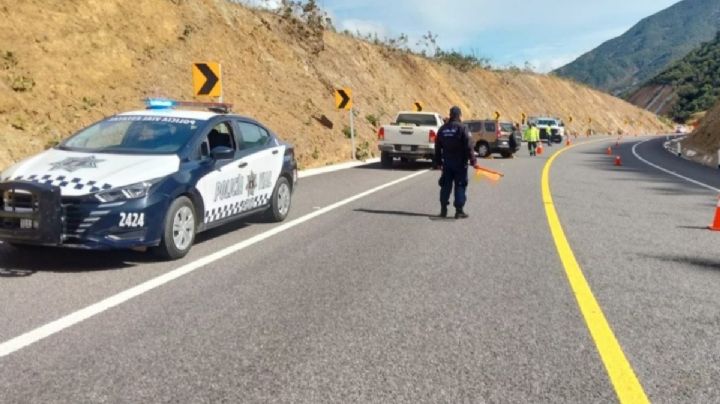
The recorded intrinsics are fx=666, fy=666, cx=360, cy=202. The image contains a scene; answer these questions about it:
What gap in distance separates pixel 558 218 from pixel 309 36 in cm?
2823

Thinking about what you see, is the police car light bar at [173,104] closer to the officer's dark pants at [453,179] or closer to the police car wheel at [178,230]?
the police car wheel at [178,230]

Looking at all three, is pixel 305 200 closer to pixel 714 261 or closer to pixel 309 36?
pixel 714 261

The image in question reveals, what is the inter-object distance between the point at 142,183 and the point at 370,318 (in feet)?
9.56

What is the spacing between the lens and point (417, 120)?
22141mm

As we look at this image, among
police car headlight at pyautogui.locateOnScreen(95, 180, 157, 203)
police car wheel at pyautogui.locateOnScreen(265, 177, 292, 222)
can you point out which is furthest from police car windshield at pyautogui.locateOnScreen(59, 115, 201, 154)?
police car wheel at pyautogui.locateOnScreen(265, 177, 292, 222)

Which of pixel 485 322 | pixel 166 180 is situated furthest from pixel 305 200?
pixel 485 322

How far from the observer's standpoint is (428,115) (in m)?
22.1

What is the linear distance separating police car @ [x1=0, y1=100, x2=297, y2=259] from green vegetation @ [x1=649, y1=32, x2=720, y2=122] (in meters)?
154

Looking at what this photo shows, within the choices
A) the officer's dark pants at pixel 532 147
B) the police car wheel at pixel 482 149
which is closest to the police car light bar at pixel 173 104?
the police car wheel at pixel 482 149

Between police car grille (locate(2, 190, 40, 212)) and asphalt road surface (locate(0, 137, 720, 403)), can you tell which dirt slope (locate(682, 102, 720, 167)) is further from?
police car grille (locate(2, 190, 40, 212))

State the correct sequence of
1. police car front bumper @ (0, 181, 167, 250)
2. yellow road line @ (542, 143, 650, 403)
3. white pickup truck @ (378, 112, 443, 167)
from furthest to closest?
white pickup truck @ (378, 112, 443, 167)
police car front bumper @ (0, 181, 167, 250)
yellow road line @ (542, 143, 650, 403)

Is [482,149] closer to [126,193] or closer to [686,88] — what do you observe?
[126,193]

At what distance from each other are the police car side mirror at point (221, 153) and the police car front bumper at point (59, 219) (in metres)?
1.48

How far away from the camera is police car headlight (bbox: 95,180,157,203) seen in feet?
20.4
